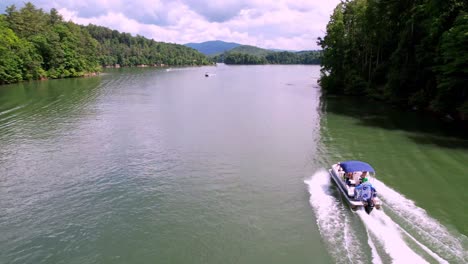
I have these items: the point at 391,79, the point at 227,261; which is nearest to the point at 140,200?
the point at 227,261

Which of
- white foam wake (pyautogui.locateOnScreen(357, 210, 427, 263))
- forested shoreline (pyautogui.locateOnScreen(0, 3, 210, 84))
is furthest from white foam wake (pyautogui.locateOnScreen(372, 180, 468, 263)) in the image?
forested shoreline (pyautogui.locateOnScreen(0, 3, 210, 84))

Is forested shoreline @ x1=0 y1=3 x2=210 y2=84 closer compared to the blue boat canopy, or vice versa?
the blue boat canopy

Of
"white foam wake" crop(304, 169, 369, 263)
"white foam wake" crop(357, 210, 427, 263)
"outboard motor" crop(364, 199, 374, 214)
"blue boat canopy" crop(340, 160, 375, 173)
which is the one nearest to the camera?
"white foam wake" crop(357, 210, 427, 263)

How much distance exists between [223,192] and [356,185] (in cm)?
745

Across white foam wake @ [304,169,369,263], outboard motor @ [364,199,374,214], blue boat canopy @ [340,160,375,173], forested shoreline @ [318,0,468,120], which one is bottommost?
white foam wake @ [304,169,369,263]

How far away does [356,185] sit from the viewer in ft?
60.3

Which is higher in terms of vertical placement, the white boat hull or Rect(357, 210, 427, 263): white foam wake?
the white boat hull

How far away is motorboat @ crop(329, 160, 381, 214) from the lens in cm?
1680

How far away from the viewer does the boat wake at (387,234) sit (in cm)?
1338

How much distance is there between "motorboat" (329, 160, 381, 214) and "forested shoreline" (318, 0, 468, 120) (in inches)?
738

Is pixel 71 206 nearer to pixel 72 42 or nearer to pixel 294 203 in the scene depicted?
pixel 294 203

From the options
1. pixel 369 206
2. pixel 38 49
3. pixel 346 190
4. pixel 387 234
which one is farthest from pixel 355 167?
pixel 38 49

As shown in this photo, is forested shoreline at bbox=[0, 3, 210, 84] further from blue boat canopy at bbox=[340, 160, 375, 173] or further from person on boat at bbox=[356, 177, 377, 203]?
person on boat at bbox=[356, 177, 377, 203]

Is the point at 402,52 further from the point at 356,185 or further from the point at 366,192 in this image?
the point at 366,192
